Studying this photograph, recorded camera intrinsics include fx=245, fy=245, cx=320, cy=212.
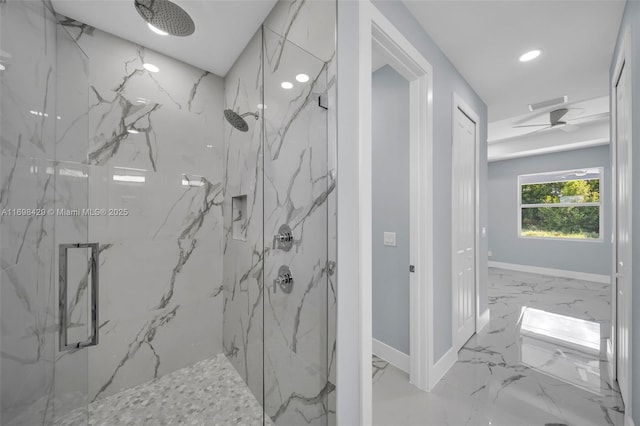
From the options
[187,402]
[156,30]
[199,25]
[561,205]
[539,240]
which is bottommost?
[187,402]

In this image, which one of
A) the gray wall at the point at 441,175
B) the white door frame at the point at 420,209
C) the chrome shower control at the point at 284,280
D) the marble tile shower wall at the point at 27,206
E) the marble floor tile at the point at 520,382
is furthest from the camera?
the gray wall at the point at 441,175

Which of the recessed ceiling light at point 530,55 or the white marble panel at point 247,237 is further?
the recessed ceiling light at point 530,55

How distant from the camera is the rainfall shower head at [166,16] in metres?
1.02

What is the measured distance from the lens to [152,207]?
1.11 m

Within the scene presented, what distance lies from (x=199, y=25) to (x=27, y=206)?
3.36 ft

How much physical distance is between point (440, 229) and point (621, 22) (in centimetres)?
192

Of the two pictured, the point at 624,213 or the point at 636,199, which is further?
the point at 624,213

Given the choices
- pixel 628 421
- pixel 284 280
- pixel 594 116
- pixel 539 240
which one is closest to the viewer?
pixel 284 280

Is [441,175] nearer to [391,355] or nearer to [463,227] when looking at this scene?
[463,227]

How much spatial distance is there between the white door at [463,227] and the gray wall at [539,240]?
4158 millimetres

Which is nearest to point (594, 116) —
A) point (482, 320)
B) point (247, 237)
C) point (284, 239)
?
point (482, 320)

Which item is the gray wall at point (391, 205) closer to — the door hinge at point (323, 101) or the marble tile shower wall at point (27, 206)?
the door hinge at point (323, 101)

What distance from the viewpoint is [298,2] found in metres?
1.27

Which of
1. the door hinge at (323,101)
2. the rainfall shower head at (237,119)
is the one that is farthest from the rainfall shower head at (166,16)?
the door hinge at (323,101)
